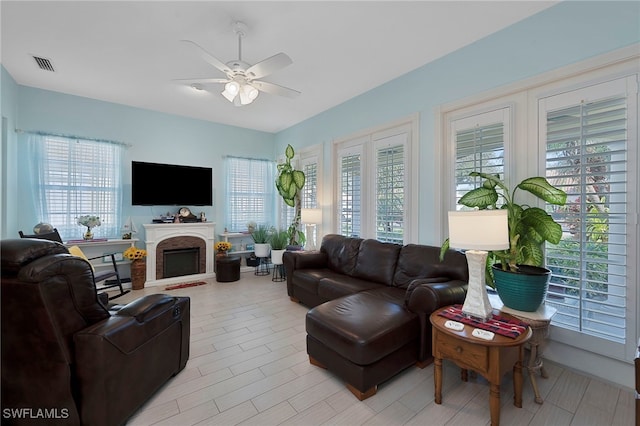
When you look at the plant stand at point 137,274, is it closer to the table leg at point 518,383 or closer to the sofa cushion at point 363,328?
the sofa cushion at point 363,328

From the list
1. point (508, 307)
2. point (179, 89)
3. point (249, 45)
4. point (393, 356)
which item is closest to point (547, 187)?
point (508, 307)

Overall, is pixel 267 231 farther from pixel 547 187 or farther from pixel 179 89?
pixel 547 187

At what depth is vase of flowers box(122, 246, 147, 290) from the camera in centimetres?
420

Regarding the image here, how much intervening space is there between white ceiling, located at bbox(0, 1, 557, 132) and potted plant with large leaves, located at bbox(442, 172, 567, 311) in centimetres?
156

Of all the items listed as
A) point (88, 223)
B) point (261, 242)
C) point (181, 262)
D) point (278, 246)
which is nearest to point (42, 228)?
point (88, 223)

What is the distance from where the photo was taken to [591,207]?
81.0 inches

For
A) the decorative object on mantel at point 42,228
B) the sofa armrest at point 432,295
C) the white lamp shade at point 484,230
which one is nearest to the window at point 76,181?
the decorative object on mantel at point 42,228

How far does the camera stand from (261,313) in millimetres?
3359

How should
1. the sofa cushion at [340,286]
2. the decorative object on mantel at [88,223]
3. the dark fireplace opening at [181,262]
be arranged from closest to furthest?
the sofa cushion at [340,286], the decorative object on mantel at [88,223], the dark fireplace opening at [181,262]

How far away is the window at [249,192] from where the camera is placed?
5594 millimetres

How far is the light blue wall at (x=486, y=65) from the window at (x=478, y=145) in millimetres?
243

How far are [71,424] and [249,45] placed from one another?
320 cm

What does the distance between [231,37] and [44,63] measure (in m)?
2.44

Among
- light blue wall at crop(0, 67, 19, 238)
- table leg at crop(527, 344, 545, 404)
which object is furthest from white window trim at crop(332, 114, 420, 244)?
light blue wall at crop(0, 67, 19, 238)
